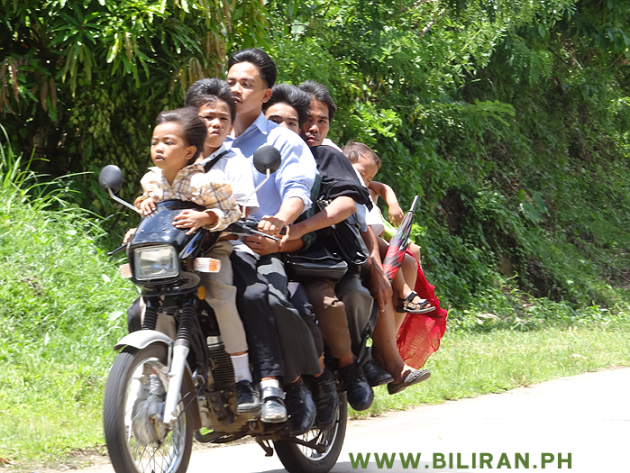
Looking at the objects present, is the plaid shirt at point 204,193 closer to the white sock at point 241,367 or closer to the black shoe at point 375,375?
the white sock at point 241,367

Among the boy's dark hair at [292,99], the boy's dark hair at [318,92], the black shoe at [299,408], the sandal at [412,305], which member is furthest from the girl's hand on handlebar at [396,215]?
the black shoe at [299,408]

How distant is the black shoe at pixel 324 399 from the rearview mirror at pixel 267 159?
1.21m

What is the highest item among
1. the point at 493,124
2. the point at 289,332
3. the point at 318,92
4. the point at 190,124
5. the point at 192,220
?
the point at 190,124

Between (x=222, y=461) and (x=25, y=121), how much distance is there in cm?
530

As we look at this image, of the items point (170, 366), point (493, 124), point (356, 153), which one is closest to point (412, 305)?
point (356, 153)

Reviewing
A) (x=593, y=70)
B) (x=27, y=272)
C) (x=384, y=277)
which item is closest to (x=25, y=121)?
(x=27, y=272)

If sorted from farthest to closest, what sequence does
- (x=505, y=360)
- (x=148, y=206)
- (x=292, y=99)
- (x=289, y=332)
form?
(x=505, y=360), (x=292, y=99), (x=289, y=332), (x=148, y=206)

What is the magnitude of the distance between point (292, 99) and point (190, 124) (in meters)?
1.13

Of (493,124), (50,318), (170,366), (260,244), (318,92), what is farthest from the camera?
(493,124)

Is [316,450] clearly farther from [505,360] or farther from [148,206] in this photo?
[505,360]

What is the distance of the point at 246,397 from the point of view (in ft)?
12.9

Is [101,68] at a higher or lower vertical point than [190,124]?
lower

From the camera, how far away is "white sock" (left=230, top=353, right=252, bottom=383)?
397 centimetres

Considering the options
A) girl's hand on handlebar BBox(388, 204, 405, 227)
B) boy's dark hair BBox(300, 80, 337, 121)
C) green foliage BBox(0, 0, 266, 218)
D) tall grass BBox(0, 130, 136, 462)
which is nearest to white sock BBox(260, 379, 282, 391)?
tall grass BBox(0, 130, 136, 462)
